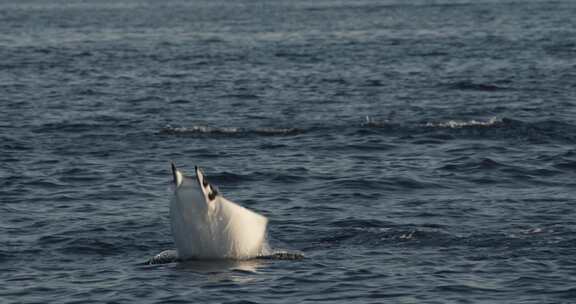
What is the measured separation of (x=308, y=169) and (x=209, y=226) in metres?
12.1

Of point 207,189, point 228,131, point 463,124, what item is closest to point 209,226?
point 207,189

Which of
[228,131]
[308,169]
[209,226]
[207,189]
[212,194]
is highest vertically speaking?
[207,189]

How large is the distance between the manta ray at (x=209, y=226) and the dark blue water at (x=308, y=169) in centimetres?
39

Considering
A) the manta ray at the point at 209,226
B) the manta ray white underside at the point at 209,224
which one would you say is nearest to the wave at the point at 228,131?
the manta ray at the point at 209,226

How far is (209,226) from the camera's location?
24.3 m

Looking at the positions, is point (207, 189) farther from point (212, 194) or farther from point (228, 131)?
point (228, 131)

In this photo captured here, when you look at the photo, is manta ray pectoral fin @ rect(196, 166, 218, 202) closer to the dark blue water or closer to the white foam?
the dark blue water

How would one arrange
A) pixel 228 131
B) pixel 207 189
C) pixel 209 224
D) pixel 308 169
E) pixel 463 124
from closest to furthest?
pixel 207 189 → pixel 209 224 → pixel 308 169 → pixel 228 131 → pixel 463 124

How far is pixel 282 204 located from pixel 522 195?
630 centimetres

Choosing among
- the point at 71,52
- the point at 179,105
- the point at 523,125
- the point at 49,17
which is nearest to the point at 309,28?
the point at 71,52

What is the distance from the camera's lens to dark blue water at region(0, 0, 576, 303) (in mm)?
23656

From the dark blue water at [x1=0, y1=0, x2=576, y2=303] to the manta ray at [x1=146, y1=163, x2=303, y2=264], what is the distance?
15.5 inches

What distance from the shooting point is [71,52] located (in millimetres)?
82375

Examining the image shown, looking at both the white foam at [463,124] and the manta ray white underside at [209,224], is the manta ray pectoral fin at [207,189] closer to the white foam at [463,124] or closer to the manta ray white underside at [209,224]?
the manta ray white underside at [209,224]
